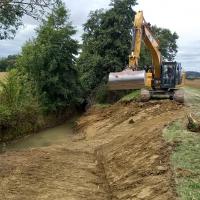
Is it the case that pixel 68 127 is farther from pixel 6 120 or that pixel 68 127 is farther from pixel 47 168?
pixel 47 168

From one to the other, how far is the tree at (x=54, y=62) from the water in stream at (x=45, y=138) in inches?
119

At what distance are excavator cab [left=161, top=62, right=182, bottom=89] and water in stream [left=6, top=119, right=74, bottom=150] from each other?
24.1 ft

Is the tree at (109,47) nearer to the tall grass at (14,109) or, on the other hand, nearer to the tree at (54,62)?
the tree at (54,62)

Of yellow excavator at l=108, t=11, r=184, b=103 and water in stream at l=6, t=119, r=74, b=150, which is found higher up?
yellow excavator at l=108, t=11, r=184, b=103

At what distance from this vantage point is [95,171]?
1744cm

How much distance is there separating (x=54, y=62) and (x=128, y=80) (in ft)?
54.7

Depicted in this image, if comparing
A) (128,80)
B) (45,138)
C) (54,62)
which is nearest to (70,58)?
(54,62)

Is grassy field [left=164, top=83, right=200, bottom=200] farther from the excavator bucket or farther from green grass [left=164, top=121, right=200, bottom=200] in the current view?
the excavator bucket

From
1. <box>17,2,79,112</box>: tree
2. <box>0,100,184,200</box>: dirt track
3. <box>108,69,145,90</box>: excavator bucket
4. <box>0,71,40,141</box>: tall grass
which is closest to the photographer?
<box>0,100,184,200</box>: dirt track

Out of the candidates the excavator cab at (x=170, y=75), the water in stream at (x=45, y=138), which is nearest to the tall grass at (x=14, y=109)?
the water in stream at (x=45, y=138)

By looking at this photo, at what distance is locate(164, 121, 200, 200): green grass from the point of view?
1121cm

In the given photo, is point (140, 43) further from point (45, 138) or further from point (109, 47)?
point (109, 47)

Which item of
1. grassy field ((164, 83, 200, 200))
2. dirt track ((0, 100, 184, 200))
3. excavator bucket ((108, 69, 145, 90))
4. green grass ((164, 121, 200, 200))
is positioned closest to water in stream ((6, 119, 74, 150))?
excavator bucket ((108, 69, 145, 90))

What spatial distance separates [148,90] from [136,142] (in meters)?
12.0
